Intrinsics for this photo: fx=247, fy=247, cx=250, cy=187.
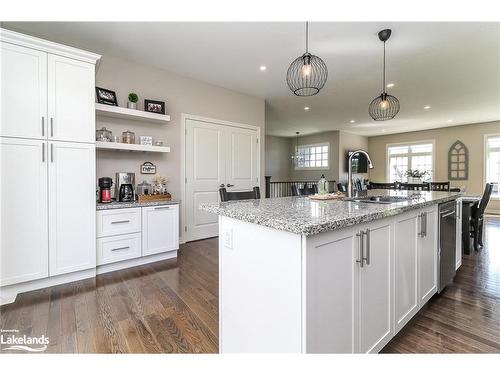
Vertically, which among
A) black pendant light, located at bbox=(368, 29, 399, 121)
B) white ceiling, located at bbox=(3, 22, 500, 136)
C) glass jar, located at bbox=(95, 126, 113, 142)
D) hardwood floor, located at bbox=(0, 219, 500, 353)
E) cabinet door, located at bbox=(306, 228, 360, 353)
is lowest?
hardwood floor, located at bbox=(0, 219, 500, 353)

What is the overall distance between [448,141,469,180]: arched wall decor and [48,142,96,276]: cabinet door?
9772mm

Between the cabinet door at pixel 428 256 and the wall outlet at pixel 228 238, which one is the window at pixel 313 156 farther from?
the wall outlet at pixel 228 238

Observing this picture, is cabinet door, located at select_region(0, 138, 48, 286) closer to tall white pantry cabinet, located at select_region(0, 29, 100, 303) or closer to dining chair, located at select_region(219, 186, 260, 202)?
tall white pantry cabinet, located at select_region(0, 29, 100, 303)

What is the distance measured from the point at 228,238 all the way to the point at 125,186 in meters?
2.39

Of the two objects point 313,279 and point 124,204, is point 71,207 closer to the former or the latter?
point 124,204

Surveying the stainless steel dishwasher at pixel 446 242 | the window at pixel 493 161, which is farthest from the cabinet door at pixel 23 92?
the window at pixel 493 161

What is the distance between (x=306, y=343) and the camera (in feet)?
3.31

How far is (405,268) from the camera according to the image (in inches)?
65.7

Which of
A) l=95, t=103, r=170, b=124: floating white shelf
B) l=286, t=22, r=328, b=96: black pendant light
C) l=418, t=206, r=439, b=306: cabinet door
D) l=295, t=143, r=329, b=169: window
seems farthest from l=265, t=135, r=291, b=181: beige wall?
l=418, t=206, r=439, b=306: cabinet door

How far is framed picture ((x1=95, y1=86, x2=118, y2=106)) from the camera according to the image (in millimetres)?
3105

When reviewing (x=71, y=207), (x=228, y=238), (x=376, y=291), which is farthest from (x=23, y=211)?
(x=376, y=291)

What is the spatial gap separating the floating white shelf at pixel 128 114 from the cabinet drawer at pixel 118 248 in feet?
5.10
